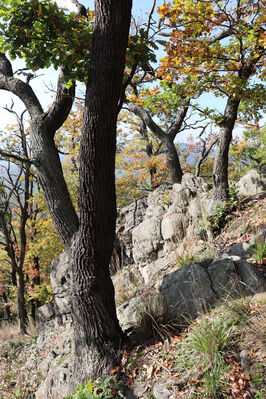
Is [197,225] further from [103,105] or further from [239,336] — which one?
[103,105]

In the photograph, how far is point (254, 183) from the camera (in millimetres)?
7008

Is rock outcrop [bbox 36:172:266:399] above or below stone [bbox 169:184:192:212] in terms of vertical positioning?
below

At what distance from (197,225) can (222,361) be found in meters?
4.22

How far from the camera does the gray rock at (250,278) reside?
10.7ft

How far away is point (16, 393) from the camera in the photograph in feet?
16.9

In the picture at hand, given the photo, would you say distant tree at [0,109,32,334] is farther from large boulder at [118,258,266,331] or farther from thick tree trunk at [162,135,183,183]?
large boulder at [118,258,266,331]

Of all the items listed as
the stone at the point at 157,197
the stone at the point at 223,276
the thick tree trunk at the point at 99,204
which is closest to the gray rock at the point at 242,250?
the stone at the point at 223,276

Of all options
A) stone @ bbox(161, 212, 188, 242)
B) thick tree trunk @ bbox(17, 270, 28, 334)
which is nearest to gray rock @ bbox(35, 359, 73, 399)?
stone @ bbox(161, 212, 188, 242)

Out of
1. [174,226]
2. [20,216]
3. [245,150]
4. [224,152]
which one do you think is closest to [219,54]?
[224,152]

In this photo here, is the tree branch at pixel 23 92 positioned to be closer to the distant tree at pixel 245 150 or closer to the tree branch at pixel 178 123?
the tree branch at pixel 178 123

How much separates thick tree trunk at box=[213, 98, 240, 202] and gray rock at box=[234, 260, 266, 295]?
3.10 m

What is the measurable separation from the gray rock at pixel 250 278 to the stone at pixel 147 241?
13.1 ft

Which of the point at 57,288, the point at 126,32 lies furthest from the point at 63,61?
the point at 57,288

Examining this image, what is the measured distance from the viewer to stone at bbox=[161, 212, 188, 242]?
23.1 feet
